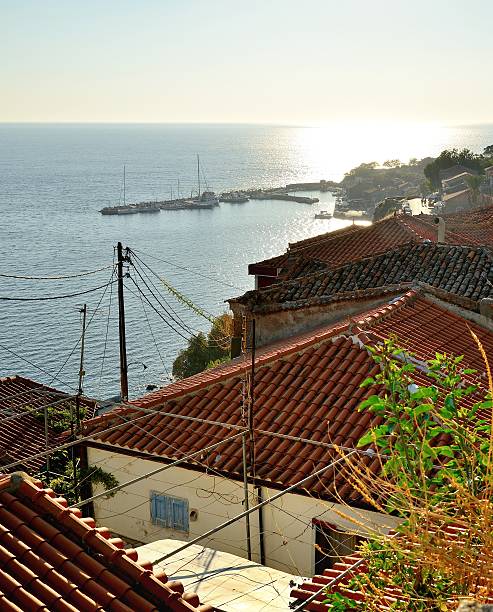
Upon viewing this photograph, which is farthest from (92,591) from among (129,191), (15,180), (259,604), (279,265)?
(15,180)

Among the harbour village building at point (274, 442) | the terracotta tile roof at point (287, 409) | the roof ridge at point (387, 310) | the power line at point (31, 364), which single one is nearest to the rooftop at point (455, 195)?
the power line at point (31, 364)

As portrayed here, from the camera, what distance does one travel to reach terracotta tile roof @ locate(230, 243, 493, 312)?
1603 centimetres

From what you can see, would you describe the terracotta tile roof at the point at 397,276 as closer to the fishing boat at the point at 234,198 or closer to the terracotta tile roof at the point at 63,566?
the terracotta tile roof at the point at 63,566

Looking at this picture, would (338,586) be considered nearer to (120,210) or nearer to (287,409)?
(287,409)

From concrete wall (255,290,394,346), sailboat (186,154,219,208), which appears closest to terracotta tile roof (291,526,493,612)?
concrete wall (255,290,394,346)

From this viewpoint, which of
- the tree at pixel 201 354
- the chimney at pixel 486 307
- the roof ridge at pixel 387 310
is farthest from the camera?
the tree at pixel 201 354

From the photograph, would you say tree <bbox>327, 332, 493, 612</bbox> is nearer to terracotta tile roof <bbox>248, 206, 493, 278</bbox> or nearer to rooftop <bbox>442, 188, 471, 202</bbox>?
terracotta tile roof <bbox>248, 206, 493, 278</bbox>

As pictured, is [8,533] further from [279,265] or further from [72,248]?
[72,248]

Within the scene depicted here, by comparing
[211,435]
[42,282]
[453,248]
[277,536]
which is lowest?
[42,282]

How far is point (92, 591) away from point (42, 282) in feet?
221

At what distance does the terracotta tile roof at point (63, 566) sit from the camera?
514 cm

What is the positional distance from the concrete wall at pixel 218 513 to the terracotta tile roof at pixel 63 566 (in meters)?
3.54

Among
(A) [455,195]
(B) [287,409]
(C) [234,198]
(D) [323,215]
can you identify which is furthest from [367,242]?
(C) [234,198]

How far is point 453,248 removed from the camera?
17.3 metres
